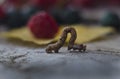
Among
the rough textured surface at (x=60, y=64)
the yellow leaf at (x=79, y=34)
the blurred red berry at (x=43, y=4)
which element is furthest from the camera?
the blurred red berry at (x=43, y=4)

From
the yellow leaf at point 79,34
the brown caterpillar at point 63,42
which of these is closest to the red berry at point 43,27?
the yellow leaf at point 79,34

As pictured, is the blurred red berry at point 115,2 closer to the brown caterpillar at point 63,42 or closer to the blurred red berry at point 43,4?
the blurred red berry at point 43,4

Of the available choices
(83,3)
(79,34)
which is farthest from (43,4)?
(79,34)

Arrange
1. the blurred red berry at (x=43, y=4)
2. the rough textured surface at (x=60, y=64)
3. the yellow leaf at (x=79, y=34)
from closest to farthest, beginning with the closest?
1. the rough textured surface at (x=60, y=64)
2. the yellow leaf at (x=79, y=34)
3. the blurred red berry at (x=43, y=4)

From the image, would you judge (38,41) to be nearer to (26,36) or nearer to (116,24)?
(26,36)

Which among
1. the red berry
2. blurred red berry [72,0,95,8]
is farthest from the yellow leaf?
blurred red berry [72,0,95,8]

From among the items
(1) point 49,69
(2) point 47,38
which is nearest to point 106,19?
(2) point 47,38

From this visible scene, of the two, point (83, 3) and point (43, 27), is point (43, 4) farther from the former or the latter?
point (43, 27)

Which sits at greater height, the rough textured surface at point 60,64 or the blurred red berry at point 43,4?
the blurred red berry at point 43,4

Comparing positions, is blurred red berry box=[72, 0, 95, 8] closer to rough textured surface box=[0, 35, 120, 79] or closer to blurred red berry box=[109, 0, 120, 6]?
blurred red berry box=[109, 0, 120, 6]
